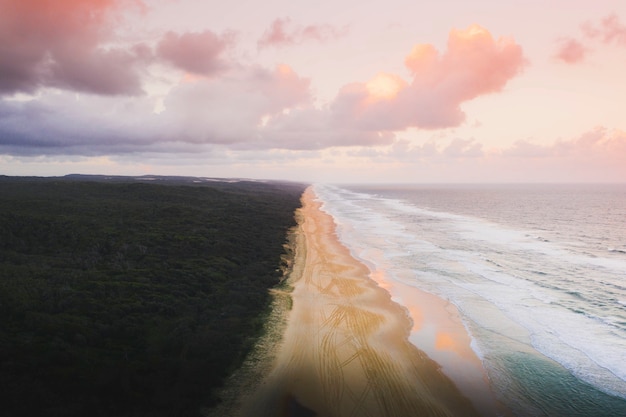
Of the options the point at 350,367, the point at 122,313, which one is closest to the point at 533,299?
the point at 350,367

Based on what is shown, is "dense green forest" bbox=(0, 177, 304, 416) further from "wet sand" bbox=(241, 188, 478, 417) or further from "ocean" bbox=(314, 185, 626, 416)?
"ocean" bbox=(314, 185, 626, 416)

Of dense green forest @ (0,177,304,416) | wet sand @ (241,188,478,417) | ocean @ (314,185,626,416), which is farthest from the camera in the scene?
ocean @ (314,185,626,416)

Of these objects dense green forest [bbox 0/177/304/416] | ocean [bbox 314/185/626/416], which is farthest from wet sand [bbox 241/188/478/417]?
dense green forest [bbox 0/177/304/416]

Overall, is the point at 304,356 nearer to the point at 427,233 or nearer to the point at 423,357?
the point at 423,357

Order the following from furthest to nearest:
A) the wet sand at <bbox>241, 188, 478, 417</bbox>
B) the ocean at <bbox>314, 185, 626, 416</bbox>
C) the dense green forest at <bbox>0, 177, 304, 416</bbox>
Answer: the ocean at <bbox>314, 185, 626, 416</bbox> → the wet sand at <bbox>241, 188, 478, 417</bbox> → the dense green forest at <bbox>0, 177, 304, 416</bbox>

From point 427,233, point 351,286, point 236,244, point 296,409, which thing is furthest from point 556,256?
point 296,409

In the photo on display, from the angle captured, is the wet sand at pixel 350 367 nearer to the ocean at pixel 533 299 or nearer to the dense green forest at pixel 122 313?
the ocean at pixel 533 299

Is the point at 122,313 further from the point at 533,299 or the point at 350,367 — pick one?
the point at 533,299
